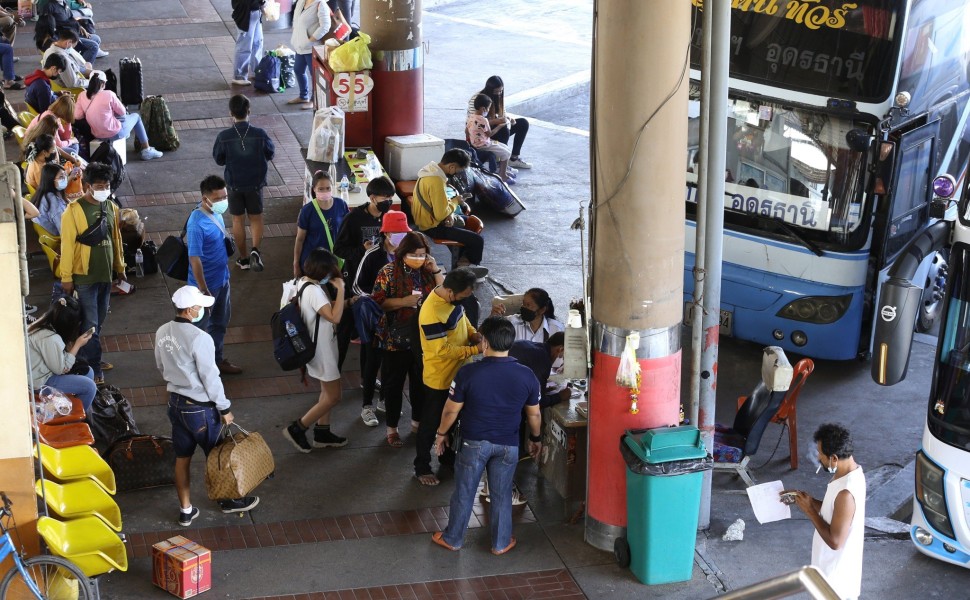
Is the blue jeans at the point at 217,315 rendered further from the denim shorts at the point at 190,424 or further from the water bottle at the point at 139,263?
the water bottle at the point at 139,263

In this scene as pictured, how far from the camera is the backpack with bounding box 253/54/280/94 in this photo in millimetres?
20672

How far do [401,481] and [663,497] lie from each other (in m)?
2.49

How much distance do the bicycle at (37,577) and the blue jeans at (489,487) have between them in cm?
259

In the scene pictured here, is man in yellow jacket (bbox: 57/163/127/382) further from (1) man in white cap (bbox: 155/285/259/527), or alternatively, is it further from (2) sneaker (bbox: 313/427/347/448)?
(1) man in white cap (bbox: 155/285/259/527)

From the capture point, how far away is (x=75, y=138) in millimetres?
15703

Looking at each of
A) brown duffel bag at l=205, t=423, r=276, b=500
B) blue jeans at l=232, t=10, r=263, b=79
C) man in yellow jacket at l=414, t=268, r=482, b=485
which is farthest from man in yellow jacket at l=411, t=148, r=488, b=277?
blue jeans at l=232, t=10, r=263, b=79

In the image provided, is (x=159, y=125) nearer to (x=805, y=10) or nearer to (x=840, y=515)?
(x=805, y=10)

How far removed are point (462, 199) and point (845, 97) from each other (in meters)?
5.04

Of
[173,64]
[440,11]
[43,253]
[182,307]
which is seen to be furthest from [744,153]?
[440,11]

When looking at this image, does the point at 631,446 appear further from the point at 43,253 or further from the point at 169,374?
the point at 43,253

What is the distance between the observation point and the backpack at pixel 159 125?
1802 cm

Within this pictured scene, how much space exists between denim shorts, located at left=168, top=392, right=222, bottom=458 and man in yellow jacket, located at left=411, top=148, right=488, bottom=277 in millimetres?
4433

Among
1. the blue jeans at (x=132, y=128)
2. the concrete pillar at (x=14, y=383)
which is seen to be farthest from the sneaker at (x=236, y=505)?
the blue jeans at (x=132, y=128)

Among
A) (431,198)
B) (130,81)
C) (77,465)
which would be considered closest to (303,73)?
(130,81)
